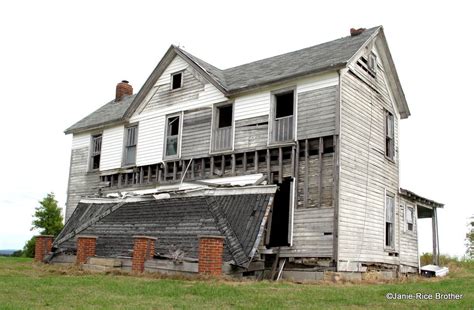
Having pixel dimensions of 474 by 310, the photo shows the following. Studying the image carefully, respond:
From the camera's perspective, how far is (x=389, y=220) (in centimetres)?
1969

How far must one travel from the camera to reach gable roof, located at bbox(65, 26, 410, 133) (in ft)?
59.3

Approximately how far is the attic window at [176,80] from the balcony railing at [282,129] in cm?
547

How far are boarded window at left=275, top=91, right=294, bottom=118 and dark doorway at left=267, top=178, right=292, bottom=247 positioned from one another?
286cm

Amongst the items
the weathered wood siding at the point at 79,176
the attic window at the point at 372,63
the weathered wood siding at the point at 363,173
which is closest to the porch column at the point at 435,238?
the weathered wood siding at the point at 363,173

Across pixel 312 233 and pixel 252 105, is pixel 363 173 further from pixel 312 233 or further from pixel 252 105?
pixel 252 105

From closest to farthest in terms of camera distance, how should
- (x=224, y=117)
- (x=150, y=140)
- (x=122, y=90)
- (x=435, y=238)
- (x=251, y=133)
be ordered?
(x=251, y=133), (x=224, y=117), (x=435, y=238), (x=150, y=140), (x=122, y=90)

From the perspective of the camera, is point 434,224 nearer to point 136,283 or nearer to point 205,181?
point 205,181

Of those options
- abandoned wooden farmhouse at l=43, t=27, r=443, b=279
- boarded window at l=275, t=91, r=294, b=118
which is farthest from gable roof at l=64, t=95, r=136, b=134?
boarded window at l=275, t=91, r=294, b=118

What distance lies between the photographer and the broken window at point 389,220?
19562mm

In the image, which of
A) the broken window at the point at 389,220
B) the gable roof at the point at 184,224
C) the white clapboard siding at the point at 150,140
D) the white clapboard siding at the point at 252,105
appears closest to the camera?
the gable roof at the point at 184,224

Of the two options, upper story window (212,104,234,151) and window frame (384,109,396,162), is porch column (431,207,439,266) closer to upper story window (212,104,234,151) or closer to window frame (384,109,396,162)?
window frame (384,109,396,162)

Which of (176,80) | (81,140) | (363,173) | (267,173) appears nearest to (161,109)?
(176,80)

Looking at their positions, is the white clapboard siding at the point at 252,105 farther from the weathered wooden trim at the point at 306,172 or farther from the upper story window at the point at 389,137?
the upper story window at the point at 389,137

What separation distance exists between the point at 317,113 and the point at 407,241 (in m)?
7.14
